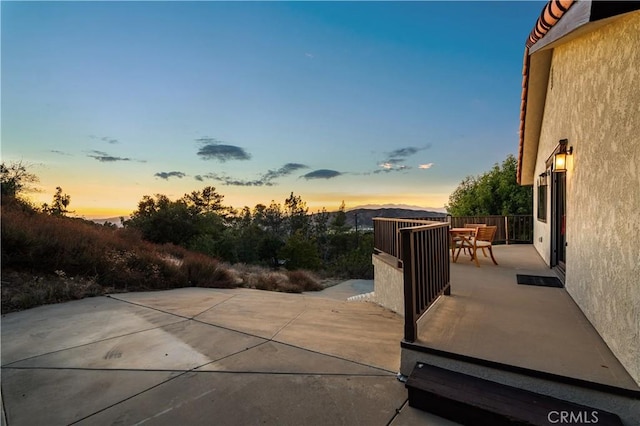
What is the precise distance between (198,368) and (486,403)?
97.6 inches

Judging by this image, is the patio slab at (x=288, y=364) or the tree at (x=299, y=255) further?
the tree at (x=299, y=255)

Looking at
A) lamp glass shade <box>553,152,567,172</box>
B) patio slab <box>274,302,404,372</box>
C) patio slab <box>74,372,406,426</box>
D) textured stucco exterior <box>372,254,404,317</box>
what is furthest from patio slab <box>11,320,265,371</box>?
lamp glass shade <box>553,152,567,172</box>

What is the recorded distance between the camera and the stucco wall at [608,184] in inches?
82.8

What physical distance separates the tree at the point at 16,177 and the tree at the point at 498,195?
17.8 m

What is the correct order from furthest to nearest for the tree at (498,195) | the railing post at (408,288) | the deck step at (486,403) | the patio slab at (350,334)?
the tree at (498,195), the patio slab at (350,334), the railing post at (408,288), the deck step at (486,403)

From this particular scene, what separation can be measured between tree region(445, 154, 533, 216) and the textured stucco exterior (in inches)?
357

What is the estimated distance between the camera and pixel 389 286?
634 centimetres

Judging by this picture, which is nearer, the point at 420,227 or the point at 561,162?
the point at 420,227

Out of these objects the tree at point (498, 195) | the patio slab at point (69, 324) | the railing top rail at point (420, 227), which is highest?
the tree at point (498, 195)

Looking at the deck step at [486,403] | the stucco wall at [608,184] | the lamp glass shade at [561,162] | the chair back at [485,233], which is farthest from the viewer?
the chair back at [485,233]

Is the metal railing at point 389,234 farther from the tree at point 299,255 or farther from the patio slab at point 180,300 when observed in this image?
the tree at point 299,255

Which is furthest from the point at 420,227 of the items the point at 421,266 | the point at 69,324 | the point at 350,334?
the point at 69,324

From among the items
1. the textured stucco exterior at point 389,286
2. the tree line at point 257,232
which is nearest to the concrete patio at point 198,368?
the textured stucco exterior at point 389,286

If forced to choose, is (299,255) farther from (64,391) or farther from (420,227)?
(64,391)
